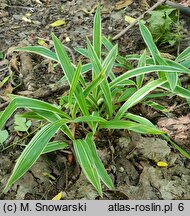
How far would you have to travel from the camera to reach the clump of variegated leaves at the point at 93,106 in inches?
57.9

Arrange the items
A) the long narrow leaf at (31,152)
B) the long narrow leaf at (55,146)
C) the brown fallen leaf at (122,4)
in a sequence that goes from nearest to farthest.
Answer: the long narrow leaf at (31,152) < the long narrow leaf at (55,146) < the brown fallen leaf at (122,4)

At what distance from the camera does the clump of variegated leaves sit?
147 cm

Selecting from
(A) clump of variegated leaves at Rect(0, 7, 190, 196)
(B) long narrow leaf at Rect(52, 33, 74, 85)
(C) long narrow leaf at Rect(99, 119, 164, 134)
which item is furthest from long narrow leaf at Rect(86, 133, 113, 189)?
(B) long narrow leaf at Rect(52, 33, 74, 85)

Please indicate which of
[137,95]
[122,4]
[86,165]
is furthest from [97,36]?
[122,4]

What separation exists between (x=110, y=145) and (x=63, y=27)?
1051 millimetres

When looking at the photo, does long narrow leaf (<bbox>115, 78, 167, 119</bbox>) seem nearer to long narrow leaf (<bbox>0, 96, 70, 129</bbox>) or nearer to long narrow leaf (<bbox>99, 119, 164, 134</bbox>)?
long narrow leaf (<bbox>99, 119, 164, 134</bbox>)

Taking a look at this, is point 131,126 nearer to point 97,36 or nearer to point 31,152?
point 31,152

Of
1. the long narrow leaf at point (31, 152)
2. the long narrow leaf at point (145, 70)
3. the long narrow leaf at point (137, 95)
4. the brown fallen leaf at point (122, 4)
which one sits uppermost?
the brown fallen leaf at point (122, 4)

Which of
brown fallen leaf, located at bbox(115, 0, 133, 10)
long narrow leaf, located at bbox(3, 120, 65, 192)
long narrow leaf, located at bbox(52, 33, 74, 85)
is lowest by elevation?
long narrow leaf, located at bbox(3, 120, 65, 192)

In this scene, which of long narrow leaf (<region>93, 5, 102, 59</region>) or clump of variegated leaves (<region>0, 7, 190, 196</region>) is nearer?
clump of variegated leaves (<region>0, 7, 190, 196</region>)

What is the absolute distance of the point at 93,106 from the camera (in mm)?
1729

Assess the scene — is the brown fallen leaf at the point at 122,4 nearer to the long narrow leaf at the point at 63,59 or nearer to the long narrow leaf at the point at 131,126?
the long narrow leaf at the point at 63,59

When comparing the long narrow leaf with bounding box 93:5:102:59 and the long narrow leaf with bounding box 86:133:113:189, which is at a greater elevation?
the long narrow leaf with bounding box 93:5:102:59

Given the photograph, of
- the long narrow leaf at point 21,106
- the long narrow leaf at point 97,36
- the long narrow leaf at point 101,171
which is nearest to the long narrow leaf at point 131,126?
the long narrow leaf at point 101,171
